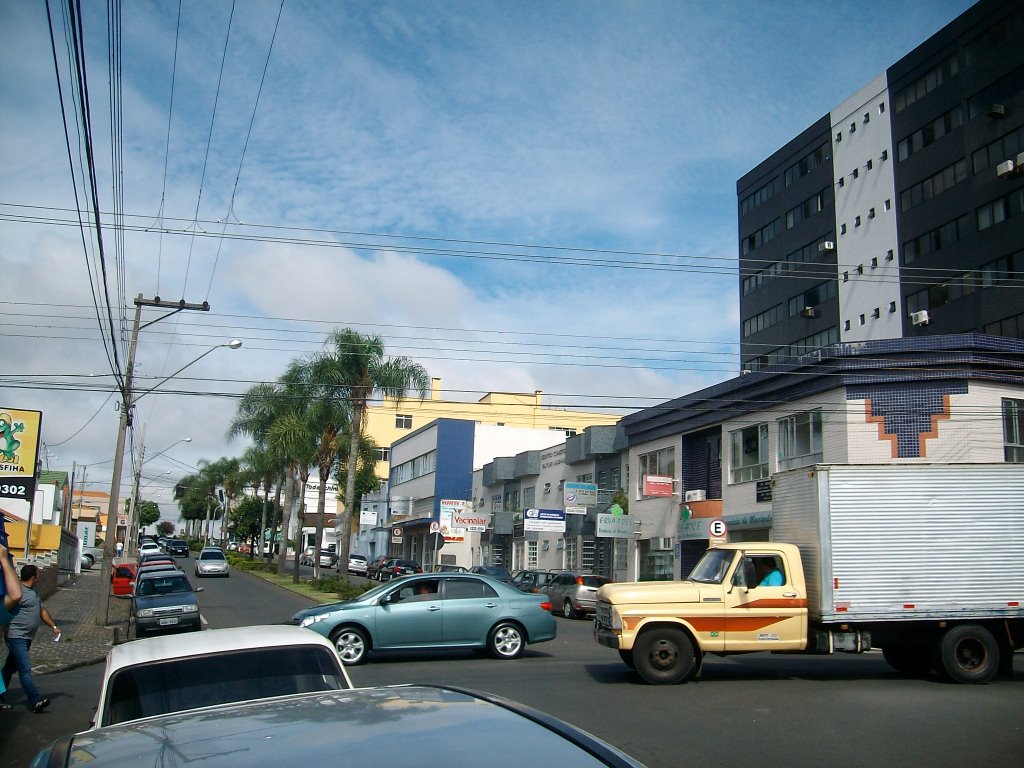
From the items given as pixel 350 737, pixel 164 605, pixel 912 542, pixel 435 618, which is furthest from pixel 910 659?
pixel 164 605

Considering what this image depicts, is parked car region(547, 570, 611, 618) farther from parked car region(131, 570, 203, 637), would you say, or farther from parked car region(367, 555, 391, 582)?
parked car region(367, 555, 391, 582)

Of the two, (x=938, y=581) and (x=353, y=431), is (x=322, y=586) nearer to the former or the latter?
(x=353, y=431)

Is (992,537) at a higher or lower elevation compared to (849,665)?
higher

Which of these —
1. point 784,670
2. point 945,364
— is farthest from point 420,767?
point 945,364

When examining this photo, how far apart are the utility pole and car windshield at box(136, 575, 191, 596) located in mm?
1071

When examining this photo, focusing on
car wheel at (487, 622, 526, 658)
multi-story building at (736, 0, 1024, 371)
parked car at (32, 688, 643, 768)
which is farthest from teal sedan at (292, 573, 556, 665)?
multi-story building at (736, 0, 1024, 371)

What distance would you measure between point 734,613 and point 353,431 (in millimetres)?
30492

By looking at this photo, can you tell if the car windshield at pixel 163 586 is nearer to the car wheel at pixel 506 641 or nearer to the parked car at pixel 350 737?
the car wheel at pixel 506 641

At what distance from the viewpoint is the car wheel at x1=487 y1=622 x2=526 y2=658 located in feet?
55.7

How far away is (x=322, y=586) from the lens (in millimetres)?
38812

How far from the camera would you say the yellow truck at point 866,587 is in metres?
13.9

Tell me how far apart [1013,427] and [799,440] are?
6123mm

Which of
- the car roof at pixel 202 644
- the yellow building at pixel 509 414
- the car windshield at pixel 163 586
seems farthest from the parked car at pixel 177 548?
the car roof at pixel 202 644

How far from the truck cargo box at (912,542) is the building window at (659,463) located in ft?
74.1
